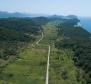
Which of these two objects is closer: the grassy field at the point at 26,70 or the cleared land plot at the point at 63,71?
the grassy field at the point at 26,70

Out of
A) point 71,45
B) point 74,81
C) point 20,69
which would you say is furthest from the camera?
point 71,45

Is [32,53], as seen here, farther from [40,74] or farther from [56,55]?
[40,74]

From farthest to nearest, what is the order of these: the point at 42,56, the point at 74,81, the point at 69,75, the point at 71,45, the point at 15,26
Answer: the point at 15,26
the point at 71,45
the point at 42,56
the point at 69,75
the point at 74,81

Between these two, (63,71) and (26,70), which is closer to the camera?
(63,71)

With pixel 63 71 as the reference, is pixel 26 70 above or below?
below

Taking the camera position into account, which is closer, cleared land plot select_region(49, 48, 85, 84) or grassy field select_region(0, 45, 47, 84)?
grassy field select_region(0, 45, 47, 84)

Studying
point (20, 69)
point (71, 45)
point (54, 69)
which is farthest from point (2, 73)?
point (71, 45)

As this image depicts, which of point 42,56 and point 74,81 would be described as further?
point 42,56

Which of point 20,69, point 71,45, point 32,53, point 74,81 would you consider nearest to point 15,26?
point 71,45
